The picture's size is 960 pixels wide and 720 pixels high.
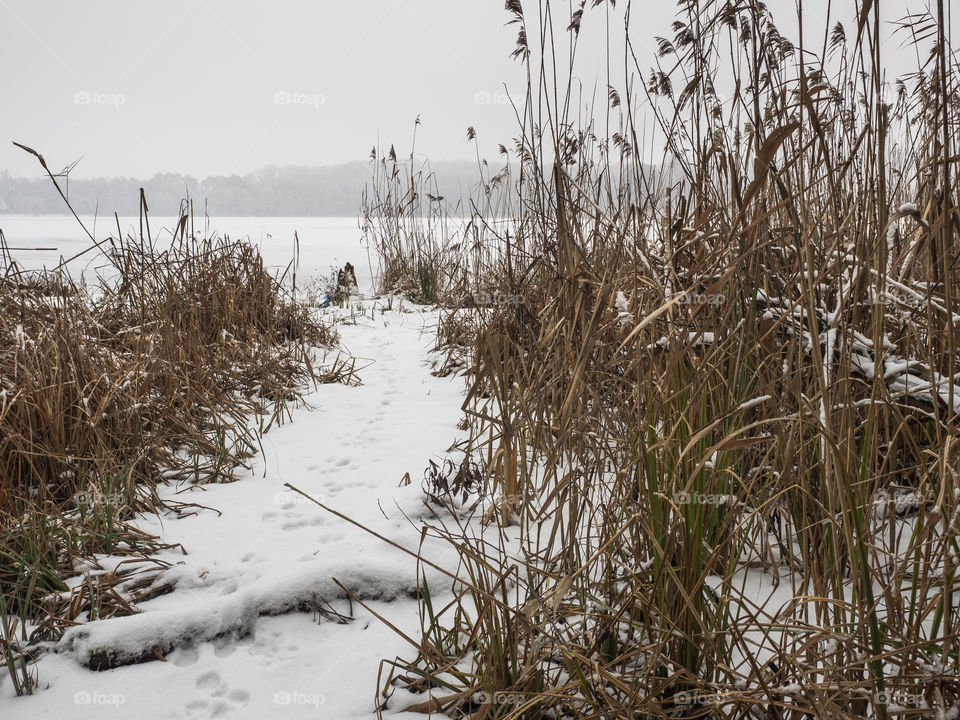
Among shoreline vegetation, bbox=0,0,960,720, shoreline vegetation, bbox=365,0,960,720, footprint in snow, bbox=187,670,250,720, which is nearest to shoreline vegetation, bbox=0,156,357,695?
shoreline vegetation, bbox=0,0,960,720

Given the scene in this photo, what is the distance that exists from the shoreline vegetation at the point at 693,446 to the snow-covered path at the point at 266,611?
7cm

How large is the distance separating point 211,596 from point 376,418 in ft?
4.30

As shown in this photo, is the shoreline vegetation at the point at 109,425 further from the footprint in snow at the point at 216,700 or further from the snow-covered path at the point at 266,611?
the footprint in snow at the point at 216,700

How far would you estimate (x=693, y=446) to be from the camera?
3.17 feet

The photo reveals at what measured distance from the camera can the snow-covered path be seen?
3.42 ft

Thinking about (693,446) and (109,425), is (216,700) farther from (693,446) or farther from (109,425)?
(109,425)

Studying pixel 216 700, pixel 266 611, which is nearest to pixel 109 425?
pixel 266 611

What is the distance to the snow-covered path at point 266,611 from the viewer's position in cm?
104

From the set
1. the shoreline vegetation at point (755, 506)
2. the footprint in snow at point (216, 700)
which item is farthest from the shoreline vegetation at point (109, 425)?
the shoreline vegetation at point (755, 506)

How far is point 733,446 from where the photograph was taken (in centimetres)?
78

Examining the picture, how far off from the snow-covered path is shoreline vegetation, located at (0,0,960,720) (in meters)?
0.07

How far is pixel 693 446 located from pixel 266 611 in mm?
964

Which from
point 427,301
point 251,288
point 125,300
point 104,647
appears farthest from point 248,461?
point 427,301

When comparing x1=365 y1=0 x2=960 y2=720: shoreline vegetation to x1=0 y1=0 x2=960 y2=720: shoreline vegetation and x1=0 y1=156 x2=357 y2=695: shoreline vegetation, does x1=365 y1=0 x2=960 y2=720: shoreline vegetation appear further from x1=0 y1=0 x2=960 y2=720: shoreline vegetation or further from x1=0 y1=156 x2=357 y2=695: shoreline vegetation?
x1=0 y1=156 x2=357 y2=695: shoreline vegetation
